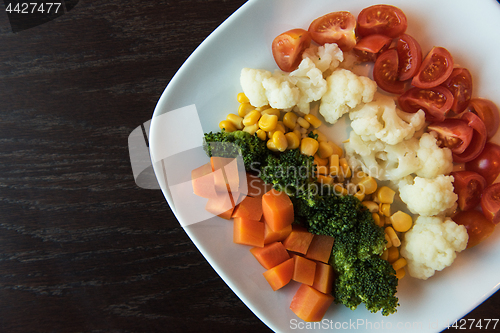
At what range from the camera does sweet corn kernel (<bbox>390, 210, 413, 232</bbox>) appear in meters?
1.96

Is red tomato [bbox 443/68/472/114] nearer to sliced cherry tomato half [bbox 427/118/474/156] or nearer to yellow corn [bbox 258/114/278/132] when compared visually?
sliced cherry tomato half [bbox 427/118/474/156]

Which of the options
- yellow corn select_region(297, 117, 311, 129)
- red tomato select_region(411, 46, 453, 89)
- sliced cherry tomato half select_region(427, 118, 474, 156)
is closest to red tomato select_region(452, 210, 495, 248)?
sliced cherry tomato half select_region(427, 118, 474, 156)

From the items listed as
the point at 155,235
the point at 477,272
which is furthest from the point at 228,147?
the point at 477,272

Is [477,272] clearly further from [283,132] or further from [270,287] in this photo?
[283,132]

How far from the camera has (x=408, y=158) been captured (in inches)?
74.6

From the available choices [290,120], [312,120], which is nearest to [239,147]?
[290,120]

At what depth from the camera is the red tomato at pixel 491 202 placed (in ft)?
6.07

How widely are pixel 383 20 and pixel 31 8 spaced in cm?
274

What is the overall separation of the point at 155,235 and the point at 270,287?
99 cm

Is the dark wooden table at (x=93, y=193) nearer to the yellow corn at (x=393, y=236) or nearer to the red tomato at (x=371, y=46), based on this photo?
the yellow corn at (x=393, y=236)

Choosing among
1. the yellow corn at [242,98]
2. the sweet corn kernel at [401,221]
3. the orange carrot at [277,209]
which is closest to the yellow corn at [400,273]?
the sweet corn kernel at [401,221]

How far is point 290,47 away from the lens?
1855 millimetres

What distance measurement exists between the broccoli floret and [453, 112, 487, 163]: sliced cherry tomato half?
4.64 feet

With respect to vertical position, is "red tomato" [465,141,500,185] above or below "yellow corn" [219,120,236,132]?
above
